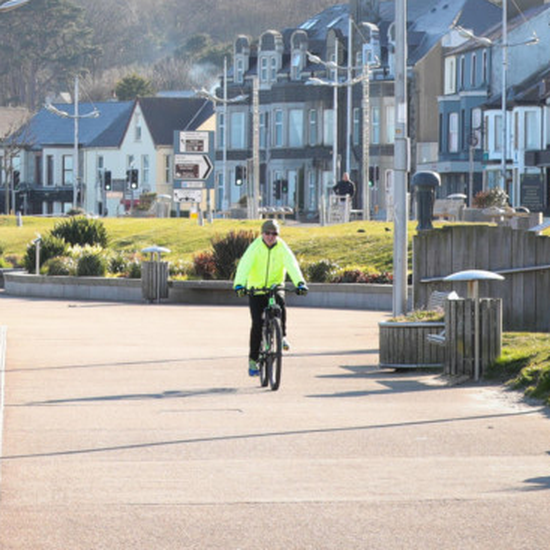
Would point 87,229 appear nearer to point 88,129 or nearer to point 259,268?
point 259,268

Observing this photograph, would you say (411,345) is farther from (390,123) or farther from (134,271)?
(390,123)

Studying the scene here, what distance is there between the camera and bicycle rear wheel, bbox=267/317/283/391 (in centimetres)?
1642

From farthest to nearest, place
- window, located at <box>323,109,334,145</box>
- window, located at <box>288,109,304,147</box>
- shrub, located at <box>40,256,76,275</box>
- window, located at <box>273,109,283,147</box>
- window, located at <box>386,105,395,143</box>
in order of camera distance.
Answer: window, located at <box>273,109,283,147</box> → window, located at <box>288,109,304,147</box> → window, located at <box>323,109,334,145</box> → window, located at <box>386,105,395,143</box> → shrub, located at <box>40,256,76,275</box>

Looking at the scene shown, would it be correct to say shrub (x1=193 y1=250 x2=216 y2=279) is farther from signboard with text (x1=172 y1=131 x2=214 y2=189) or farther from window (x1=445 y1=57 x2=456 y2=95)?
window (x1=445 y1=57 x2=456 y2=95)

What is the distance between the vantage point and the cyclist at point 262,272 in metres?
17.1

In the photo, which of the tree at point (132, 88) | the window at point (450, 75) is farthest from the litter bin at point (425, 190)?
the tree at point (132, 88)

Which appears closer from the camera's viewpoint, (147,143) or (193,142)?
(193,142)

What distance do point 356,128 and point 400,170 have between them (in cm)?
6170

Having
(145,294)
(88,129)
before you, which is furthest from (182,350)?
(88,129)

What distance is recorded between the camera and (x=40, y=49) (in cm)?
14650

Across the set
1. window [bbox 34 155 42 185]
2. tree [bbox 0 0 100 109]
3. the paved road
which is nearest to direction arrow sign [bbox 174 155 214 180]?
the paved road

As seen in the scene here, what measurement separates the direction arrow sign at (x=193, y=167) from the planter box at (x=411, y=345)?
22577 mm

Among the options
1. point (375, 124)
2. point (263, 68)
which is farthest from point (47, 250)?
point (263, 68)

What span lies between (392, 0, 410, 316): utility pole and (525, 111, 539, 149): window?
4675 cm
